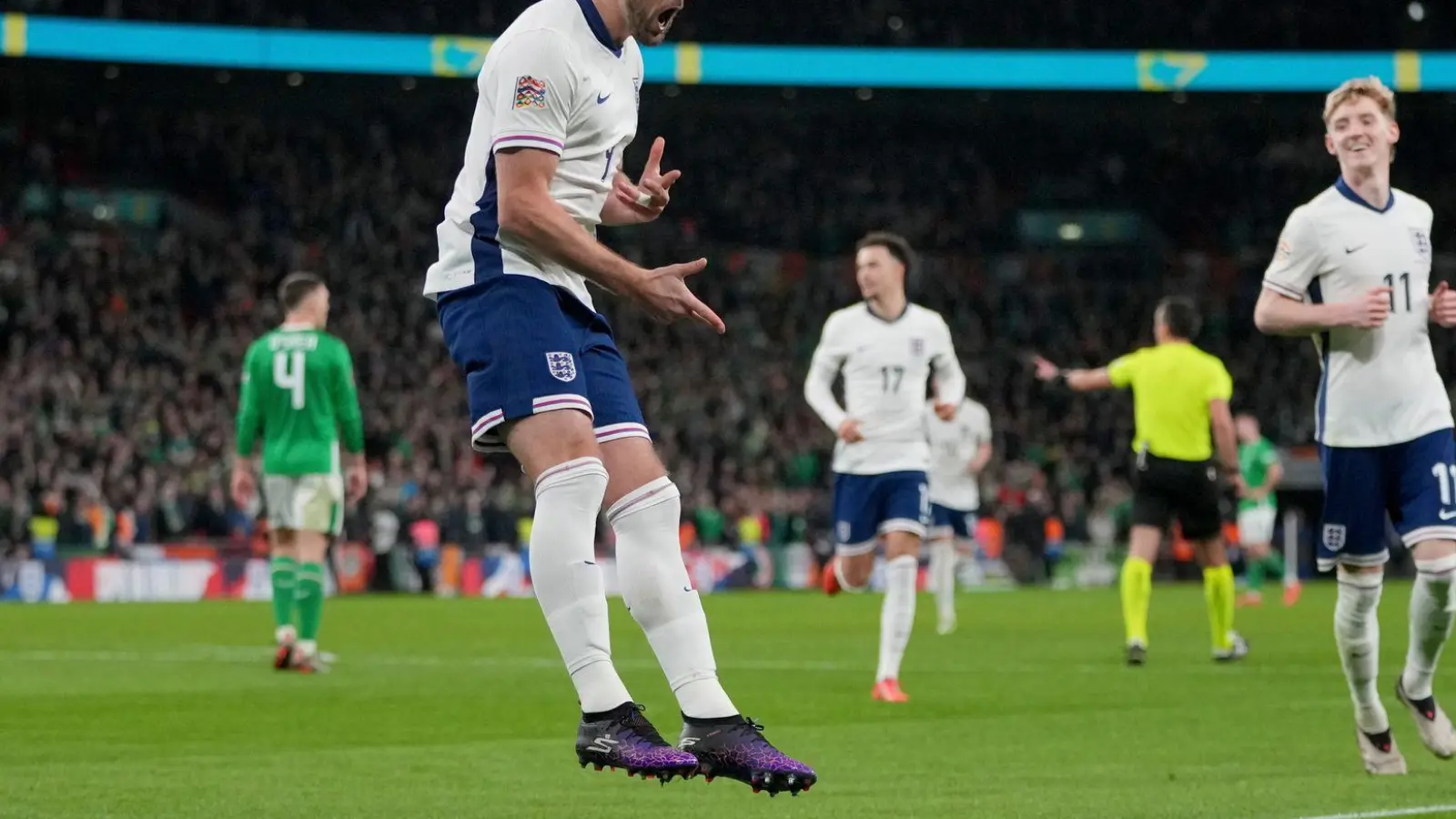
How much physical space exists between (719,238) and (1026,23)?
757 cm

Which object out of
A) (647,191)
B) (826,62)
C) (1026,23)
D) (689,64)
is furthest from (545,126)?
(1026,23)

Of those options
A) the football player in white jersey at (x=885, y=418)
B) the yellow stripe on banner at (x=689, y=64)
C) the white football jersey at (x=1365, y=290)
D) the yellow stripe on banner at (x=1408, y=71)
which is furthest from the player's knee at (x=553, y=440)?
the yellow stripe on banner at (x=1408, y=71)

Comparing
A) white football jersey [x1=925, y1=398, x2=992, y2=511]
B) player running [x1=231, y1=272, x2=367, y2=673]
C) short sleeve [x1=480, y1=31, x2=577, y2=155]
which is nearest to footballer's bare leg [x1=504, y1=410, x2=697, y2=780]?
short sleeve [x1=480, y1=31, x2=577, y2=155]

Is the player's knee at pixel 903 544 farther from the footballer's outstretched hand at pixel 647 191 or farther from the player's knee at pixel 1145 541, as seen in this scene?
the footballer's outstretched hand at pixel 647 191

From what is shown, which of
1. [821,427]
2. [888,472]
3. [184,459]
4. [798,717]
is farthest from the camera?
[821,427]

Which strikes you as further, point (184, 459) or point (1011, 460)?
point (1011, 460)

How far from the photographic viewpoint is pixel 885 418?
11.2 m

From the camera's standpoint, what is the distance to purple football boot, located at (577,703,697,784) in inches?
180

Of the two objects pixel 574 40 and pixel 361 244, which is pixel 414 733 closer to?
pixel 574 40

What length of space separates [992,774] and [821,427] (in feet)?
90.8

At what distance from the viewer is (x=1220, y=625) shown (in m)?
13.2

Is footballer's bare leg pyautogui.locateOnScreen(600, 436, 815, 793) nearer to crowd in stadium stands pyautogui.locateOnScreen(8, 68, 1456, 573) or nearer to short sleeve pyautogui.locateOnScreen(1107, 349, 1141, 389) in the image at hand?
short sleeve pyautogui.locateOnScreen(1107, 349, 1141, 389)

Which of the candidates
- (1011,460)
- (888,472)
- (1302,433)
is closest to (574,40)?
(888,472)

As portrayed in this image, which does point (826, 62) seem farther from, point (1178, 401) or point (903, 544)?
point (903, 544)
